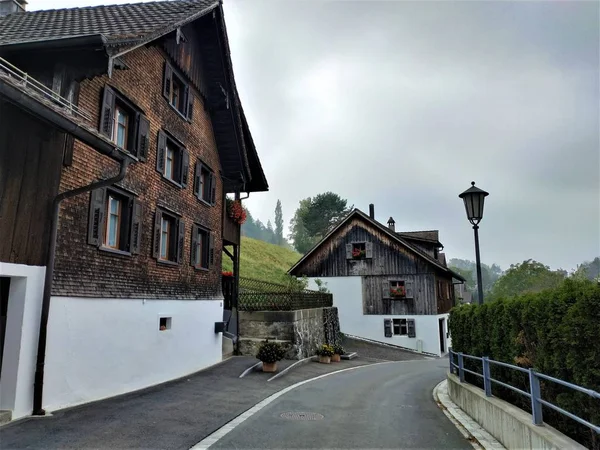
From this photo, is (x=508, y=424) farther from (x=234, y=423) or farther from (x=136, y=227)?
(x=136, y=227)

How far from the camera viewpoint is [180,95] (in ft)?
49.6

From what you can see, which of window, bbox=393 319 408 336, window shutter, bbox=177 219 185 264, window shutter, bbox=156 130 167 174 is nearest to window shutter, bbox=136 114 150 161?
window shutter, bbox=156 130 167 174

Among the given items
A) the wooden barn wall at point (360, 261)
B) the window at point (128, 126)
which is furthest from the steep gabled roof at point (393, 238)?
the window at point (128, 126)

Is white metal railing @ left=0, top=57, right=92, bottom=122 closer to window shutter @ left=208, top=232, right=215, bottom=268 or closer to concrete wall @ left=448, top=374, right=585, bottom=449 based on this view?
window shutter @ left=208, top=232, right=215, bottom=268

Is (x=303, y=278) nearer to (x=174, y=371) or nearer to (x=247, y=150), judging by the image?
(x=247, y=150)

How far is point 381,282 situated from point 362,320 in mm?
3056

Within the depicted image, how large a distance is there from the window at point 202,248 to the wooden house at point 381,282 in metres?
17.2

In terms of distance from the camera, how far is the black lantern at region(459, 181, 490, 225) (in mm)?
10328

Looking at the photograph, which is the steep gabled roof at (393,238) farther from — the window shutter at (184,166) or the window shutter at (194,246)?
the window shutter at (184,166)

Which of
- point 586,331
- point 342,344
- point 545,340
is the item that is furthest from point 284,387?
point 342,344

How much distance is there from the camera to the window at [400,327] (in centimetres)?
3138

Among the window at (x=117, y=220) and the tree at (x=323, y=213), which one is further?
the tree at (x=323, y=213)

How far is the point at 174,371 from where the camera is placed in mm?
13133

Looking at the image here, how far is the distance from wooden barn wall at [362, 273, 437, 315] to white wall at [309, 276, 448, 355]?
1.15 ft
